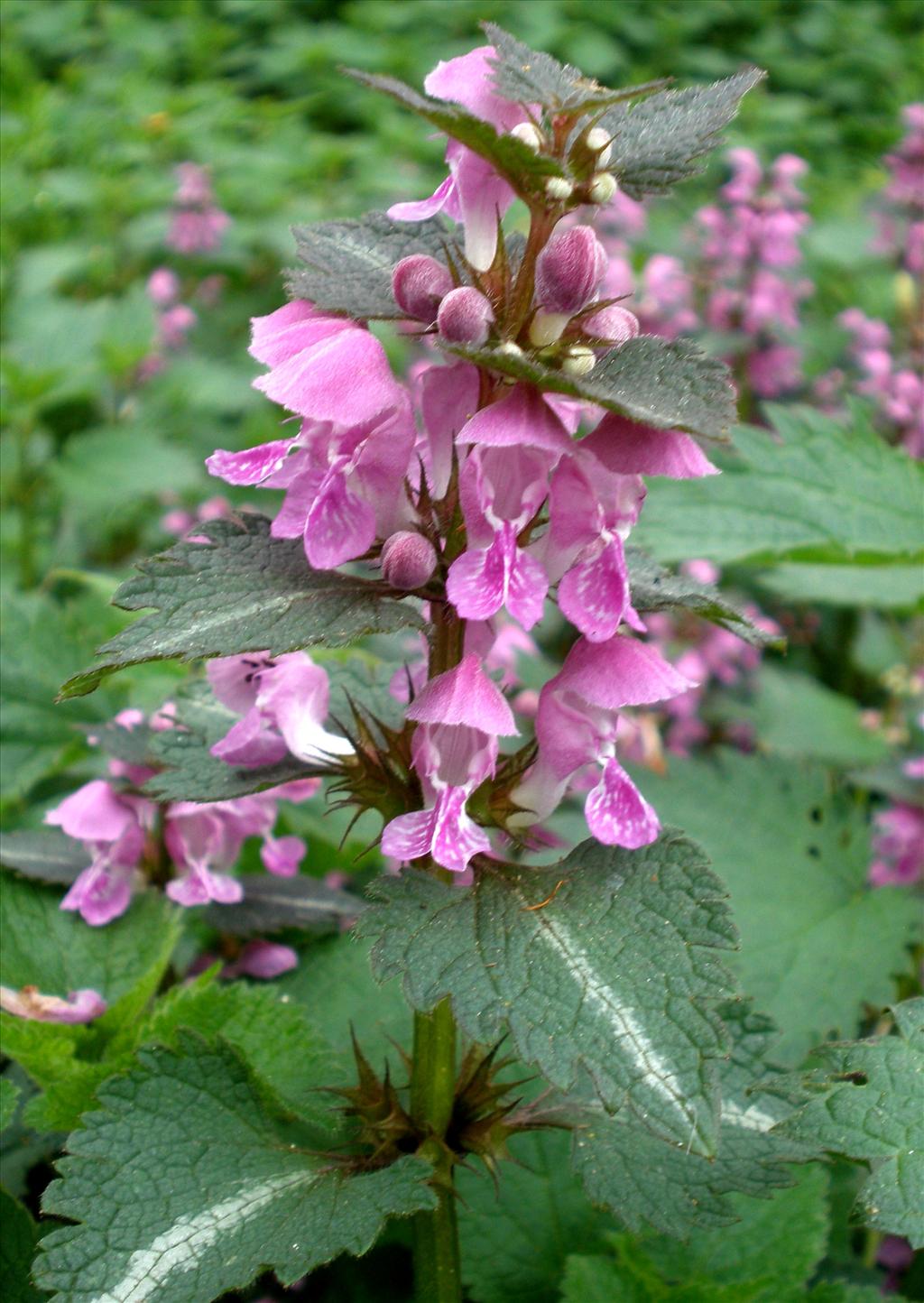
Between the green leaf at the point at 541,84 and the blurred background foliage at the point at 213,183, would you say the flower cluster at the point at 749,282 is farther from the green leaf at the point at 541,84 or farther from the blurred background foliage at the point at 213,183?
the green leaf at the point at 541,84

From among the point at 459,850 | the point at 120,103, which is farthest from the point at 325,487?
the point at 120,103

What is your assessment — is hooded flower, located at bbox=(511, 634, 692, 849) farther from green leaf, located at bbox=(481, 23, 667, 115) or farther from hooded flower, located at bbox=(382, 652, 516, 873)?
green leaf, located at bbox=(481, 23, 667, 115)

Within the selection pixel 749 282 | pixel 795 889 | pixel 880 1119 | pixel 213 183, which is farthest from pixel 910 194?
pixel 880 1119

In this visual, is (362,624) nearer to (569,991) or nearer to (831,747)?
(569,991)

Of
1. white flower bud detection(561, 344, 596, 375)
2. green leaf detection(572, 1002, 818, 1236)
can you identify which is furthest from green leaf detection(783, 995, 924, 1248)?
white flower bud detection(561, 344, 596, 375)

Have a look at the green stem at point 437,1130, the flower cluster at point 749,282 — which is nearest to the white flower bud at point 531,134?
the green stem at point 437,1130
